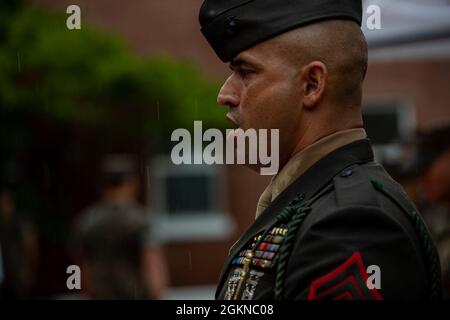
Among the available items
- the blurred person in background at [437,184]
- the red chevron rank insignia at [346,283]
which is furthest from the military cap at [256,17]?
the blurred person in background at [437,184]

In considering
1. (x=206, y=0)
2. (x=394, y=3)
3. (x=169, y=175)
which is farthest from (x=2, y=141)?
(x=206, y=0)

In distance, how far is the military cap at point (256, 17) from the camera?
1688mm

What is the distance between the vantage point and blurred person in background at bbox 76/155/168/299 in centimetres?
525

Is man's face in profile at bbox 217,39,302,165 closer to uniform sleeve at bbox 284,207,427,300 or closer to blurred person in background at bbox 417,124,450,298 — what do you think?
uniform sleeve at bbox 284,207,427,300

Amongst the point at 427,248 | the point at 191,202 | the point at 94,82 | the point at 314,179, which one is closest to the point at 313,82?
the point at 314,179

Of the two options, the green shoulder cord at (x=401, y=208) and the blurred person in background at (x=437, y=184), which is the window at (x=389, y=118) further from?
the green shoulder cord at (x=401, y=208)

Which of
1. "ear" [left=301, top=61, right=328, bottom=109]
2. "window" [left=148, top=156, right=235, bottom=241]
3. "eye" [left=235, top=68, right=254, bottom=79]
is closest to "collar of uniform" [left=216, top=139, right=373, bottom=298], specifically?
"ear" [left=301, top=61, right=328, bottom=109]

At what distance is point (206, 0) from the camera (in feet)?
6.07

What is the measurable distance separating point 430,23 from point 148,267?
2.24m

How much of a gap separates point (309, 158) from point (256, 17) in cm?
30

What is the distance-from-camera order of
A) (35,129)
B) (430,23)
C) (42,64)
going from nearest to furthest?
(430,23) < (42,64) < (35,129)

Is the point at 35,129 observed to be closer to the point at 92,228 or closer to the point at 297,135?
the point at 92,228

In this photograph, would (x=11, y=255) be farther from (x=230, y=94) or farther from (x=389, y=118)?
(x=389, y=118)

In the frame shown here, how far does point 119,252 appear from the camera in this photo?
5336 mm
